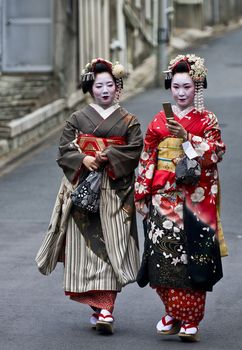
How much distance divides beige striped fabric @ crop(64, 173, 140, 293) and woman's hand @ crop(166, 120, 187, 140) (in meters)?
0.76

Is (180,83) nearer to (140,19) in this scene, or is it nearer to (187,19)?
(140,19)

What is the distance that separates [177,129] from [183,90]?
0.34 metres

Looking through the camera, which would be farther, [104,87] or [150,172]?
[104,87]

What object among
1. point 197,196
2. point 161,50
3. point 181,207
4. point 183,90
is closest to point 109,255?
point 181,207

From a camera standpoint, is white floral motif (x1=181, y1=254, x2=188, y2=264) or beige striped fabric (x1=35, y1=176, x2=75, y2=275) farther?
beige striped fabric (x1=35, y1=176, x2=75, y2=275)

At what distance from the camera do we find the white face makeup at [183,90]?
9.52 meters

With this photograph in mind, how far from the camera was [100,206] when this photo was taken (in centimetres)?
987

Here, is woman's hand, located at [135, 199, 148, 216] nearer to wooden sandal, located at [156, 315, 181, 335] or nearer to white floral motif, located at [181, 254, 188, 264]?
white floral motif, located at [181, 254, 188, 264]

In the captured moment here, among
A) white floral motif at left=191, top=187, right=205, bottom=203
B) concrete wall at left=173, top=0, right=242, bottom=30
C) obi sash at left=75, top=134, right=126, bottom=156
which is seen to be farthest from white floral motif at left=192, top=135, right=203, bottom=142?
concrete wall at left=173, top=0, right=242, bottom=30

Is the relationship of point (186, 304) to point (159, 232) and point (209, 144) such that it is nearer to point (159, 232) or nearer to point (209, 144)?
point (159, 232)

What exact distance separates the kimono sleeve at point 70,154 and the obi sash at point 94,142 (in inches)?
2.2

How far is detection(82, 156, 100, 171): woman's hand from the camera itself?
9.77 meters

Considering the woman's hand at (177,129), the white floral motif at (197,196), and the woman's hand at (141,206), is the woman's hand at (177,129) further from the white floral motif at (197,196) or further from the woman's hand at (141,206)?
the woman's hand at (141,206)

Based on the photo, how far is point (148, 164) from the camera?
31.4ft
